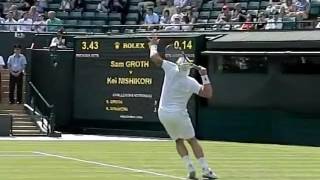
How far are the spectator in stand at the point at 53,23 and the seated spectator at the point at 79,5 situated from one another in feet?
8.15

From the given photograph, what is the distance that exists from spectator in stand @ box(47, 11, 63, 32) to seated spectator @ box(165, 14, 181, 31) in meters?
4.85

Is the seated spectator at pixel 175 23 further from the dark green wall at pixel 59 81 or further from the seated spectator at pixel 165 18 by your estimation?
the dark green wall at pixel 59 81

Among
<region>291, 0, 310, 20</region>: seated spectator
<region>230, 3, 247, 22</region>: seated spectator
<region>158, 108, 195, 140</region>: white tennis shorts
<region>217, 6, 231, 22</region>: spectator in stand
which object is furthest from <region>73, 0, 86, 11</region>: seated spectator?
<region>158, 108, 195, 140</region>: white tennis shorts

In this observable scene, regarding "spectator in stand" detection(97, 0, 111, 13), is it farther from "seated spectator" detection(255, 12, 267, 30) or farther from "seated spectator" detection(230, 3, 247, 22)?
"seated spectator" detection(255, 12, 267, 30)

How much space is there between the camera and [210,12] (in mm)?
36219

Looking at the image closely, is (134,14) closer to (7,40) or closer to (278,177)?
(7,40)

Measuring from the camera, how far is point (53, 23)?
3638 centimetres

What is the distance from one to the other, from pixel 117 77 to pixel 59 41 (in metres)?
3.21

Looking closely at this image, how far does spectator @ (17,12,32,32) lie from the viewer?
117 feet

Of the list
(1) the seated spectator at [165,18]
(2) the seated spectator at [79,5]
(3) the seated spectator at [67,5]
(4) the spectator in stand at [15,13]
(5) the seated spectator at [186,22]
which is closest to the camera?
(5) the seated spectator at [186,22]

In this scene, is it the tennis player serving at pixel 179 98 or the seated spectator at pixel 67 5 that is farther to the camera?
the seated spectator at pixel 67 5

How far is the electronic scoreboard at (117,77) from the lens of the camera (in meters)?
32.1

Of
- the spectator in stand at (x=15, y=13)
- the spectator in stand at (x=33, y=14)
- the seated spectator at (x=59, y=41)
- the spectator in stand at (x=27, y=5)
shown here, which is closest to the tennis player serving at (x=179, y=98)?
the seated spectator at (x=59, y=41)

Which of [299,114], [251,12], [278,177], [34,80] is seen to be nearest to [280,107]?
[299,114]
